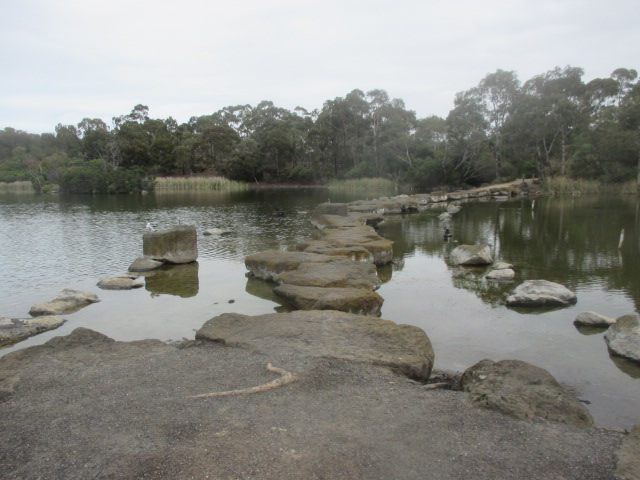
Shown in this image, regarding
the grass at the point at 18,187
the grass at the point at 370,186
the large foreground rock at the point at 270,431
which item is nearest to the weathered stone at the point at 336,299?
the large foreground rock at the point at 270,431

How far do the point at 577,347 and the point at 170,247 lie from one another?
498 inches

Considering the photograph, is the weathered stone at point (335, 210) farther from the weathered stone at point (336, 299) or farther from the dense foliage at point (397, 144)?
the dense foliage at point (397, 144)

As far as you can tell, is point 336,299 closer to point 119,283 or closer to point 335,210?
point 119,283

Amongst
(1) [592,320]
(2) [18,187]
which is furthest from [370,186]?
(2) [18,187]

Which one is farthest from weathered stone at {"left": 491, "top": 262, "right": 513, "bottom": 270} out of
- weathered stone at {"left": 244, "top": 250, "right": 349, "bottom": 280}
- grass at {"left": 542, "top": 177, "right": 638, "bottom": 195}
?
grass at {"left": 542, "top": 177, "right": 638, "bottom": 195}

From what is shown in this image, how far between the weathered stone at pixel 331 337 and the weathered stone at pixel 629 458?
2629mm

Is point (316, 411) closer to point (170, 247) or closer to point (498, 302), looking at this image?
point (498, 302)

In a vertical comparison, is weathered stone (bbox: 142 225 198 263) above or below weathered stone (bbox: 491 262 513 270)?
above

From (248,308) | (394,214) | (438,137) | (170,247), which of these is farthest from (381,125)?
(248,308)

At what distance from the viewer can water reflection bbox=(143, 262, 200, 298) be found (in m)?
12.8

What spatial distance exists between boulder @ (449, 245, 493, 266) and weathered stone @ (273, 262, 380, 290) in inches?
176

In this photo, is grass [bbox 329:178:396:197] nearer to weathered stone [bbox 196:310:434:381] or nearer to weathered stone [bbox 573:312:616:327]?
weathered stone [bbox 573:312:616:327]

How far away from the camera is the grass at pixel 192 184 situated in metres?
67.6

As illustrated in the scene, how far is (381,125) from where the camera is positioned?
69.1 meters
